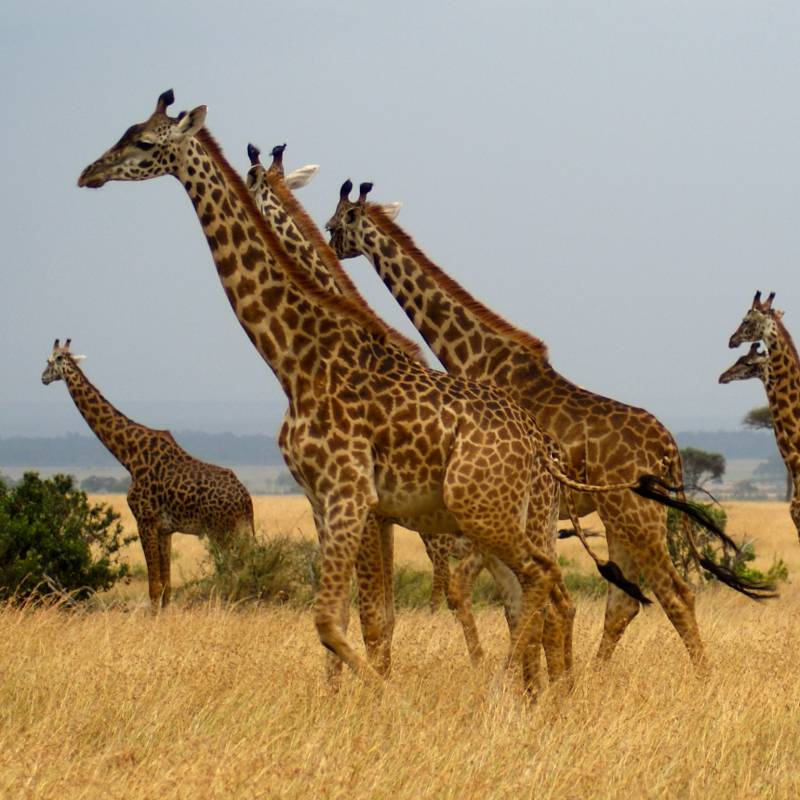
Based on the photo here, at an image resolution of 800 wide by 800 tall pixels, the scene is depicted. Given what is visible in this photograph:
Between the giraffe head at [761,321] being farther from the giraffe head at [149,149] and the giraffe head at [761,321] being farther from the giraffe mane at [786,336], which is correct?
the giraffe head at [149,149]

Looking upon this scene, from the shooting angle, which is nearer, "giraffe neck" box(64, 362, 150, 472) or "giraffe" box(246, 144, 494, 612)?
"giraffe" box(246, 144, 494, 612)

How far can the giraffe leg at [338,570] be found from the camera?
6961 mm

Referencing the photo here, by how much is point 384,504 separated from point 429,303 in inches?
93.5

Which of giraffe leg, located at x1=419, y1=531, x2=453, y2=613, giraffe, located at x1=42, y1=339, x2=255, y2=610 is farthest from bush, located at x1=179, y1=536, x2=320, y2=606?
giraffe leg, located at x1=419, y1=531, x2=453, y2=613

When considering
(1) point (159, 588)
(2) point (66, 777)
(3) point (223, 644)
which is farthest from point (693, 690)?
(1) point (159, 588)

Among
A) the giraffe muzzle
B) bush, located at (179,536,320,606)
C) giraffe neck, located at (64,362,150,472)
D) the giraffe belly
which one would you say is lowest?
bush, located at (179,536,320,606)

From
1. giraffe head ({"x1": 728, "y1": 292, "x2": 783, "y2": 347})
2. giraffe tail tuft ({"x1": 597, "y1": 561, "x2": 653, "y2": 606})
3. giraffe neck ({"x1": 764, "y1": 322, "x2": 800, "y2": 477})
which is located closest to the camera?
giraffe tail tuft ({"x1": 597, "y1": 561, "x2": 653, "y2": 606})

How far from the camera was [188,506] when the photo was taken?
13.5 metres

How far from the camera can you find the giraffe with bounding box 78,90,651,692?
23.2 ft

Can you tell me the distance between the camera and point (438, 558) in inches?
462

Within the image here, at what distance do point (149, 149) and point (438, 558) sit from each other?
5.24 meters

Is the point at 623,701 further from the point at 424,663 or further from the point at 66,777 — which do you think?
the point at 66,777

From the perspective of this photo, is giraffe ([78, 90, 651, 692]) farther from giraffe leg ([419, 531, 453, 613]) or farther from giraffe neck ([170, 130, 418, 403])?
giraffe leg ([419, 531, 453, 613])

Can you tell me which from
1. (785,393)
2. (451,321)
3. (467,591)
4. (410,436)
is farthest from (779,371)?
Answer: (410,436)
